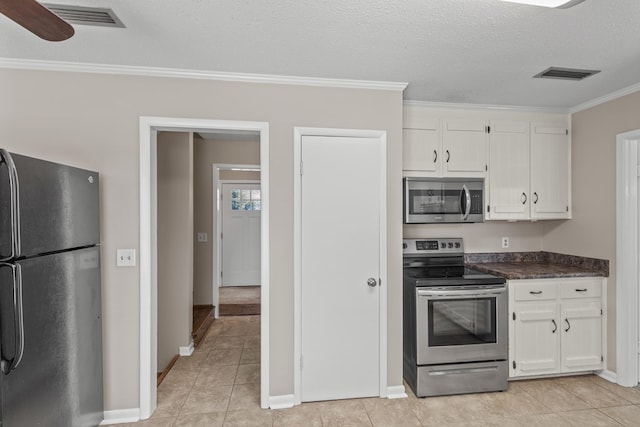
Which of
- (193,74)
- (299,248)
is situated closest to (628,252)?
(299,248)

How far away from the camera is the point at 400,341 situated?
2.57 metres

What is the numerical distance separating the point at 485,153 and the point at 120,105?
3033 mm

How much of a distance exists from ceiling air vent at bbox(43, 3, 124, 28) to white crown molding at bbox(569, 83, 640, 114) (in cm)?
366

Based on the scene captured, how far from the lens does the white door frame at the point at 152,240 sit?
7.50ft

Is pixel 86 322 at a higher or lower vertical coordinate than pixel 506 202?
lower

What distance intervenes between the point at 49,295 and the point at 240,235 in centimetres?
437

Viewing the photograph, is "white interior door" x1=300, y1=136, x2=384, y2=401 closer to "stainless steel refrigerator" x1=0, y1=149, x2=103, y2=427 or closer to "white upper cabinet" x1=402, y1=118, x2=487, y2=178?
"white upper cabinet" x1=402, y1=118, x2=487, y2=178

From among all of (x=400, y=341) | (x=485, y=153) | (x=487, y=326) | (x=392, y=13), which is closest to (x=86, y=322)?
(x=400, y=341)

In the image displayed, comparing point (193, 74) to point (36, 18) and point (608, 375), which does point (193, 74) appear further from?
point (608, 375)

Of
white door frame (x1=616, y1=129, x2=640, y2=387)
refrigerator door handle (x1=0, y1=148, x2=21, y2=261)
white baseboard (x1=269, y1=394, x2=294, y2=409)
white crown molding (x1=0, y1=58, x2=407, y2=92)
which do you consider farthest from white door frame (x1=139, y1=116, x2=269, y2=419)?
white door frame (x1=616, y1=129, x2=640, y2=387)

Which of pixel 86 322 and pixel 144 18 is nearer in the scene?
pixel 144 18

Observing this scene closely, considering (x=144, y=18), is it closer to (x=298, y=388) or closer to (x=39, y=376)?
(x=39, y=376)

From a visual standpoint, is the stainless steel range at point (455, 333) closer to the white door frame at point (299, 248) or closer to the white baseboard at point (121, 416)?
the white door frame at point (299, 248)

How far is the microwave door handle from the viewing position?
2.87 m
